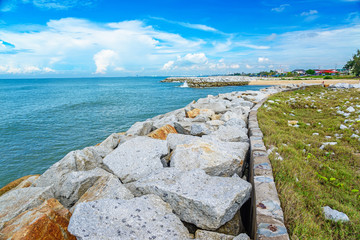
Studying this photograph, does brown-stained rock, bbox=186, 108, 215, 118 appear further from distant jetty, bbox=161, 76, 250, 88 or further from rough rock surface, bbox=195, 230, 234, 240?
distant jetty, bbox=161, 76, 250, 88

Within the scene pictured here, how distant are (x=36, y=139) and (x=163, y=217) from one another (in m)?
12.8

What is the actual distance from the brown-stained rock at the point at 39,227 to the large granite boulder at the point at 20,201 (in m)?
0.63

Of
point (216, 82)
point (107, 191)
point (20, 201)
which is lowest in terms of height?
point (20, 201)

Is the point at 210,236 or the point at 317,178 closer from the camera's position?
the point at 210,236

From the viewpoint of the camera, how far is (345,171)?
179 inches

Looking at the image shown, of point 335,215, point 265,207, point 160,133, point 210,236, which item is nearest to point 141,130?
point 160,133

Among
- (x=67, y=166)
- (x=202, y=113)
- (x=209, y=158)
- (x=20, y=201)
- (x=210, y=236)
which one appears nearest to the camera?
(x=210, y=236)

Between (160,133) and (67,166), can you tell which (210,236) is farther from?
(160,133)

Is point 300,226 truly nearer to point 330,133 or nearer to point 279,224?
point 279,224

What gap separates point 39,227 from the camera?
245cm

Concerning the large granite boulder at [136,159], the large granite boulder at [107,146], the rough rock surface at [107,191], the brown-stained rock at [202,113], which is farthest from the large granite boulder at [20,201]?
the brown-stained rock at [202,113]

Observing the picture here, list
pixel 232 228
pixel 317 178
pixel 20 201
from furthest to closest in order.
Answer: pixel 317 178 < pixel 20 201 < pixel 232 228

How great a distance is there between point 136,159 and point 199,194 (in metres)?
1.99

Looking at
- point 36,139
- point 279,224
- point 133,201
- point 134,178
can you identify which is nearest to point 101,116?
point 36,139
